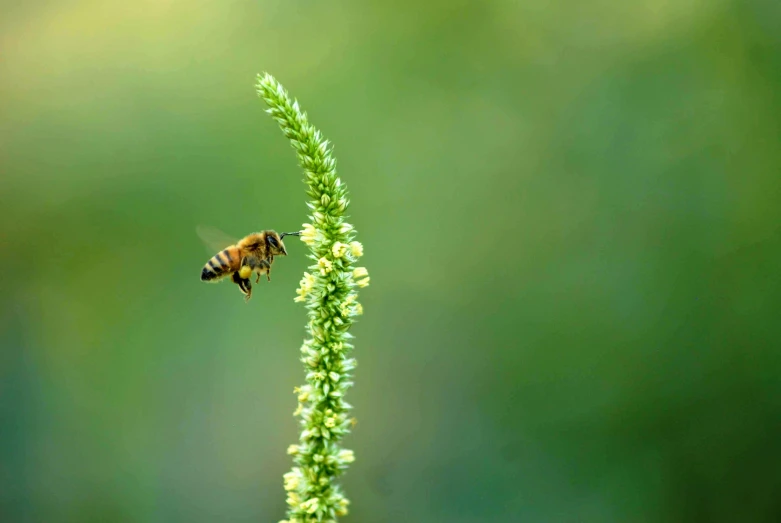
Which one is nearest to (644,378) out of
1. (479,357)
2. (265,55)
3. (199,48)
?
(479,357)

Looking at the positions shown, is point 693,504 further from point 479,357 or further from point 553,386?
point 479,357

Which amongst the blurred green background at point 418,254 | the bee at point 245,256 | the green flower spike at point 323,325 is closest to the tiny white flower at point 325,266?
the green flower spike at point 323,325

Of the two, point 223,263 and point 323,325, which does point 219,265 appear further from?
point 323,325

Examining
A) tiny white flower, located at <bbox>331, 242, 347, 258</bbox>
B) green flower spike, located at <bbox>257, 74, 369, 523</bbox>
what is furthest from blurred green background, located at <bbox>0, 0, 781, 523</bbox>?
tiny white flower, located at <bbox>331, 242, 347, 258</bbox>

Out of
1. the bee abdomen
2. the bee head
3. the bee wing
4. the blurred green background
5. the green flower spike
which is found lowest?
the green flower spike

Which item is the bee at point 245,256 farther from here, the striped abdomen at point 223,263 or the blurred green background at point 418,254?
the blurred green background at point 418,254

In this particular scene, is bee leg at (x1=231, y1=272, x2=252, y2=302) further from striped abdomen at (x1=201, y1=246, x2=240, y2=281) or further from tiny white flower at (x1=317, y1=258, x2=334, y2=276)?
tiny white flower at (x1=317, y1=258, x2=334, y2=276)
